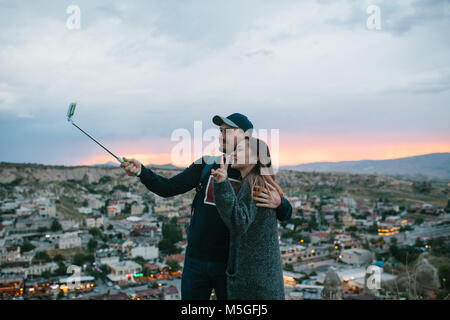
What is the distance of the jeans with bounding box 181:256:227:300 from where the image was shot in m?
1.29

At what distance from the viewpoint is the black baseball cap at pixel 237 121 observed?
1280 mm

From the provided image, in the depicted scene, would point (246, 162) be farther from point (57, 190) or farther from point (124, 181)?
point (124, 181)

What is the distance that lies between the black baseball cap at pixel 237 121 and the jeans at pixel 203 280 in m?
0.48

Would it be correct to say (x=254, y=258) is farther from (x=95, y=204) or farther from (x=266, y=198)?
(x=95, y=204)

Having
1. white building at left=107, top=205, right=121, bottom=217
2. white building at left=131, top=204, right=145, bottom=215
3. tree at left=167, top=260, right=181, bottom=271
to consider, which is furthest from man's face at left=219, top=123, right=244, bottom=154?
white building at left=131, top=204, right=145, bottom=215

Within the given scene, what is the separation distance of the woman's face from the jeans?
0.36 m

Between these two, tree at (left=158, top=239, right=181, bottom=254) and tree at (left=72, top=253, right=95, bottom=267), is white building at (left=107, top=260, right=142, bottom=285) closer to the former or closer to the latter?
tree at (left=72, top=253, right=95, bottom=267)

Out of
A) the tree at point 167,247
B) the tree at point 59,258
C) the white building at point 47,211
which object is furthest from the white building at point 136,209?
the tree at point 59,258

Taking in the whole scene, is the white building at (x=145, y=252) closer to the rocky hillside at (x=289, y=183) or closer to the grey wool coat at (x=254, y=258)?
the grey wool coat at (x=254, y=258)

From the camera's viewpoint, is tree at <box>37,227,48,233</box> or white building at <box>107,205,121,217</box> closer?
tree at <box>37,227,48,233</box>

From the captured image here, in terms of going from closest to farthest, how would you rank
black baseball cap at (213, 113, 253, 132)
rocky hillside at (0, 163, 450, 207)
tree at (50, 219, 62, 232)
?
black baseball cap at (213, 113, 253, 132) < tree at (50, 219, 62, 232) < rocky hillside at (0, 163, 450, 207)

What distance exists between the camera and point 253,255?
117 centimetres
